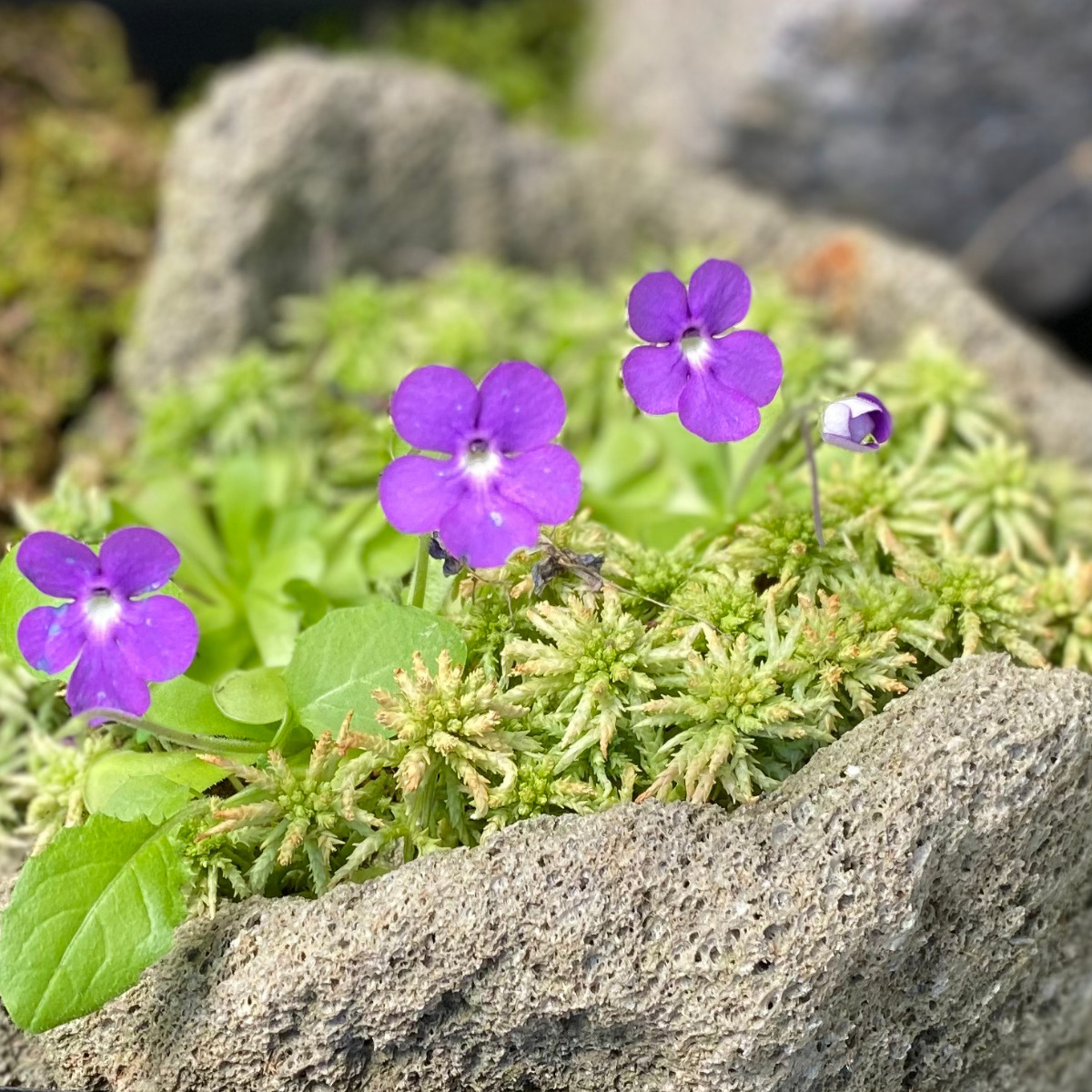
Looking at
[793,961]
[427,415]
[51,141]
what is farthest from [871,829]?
[51,141]

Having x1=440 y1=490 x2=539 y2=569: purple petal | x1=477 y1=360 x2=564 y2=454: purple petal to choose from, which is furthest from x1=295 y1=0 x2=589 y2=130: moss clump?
x1=440 y1=490 x2=539 y2=569: purple petal

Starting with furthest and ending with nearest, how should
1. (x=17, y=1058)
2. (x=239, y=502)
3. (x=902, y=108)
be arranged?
(x=902, y=108), (x=239, y=502), (x=17, y=1058)

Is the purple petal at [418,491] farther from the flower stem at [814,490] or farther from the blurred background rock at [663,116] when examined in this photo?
the blurred background rock at [663,116]

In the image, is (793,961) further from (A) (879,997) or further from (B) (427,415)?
(B) (427,415)

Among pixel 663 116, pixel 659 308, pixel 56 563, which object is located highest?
pixel 659 308

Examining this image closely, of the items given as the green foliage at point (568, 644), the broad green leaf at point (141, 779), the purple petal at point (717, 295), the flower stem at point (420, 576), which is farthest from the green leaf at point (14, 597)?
the purple petal at point (717, 295)

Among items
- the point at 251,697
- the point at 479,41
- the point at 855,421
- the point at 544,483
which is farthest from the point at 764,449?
the point at 479,41

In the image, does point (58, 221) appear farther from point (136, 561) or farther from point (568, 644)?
point (568, 644)
